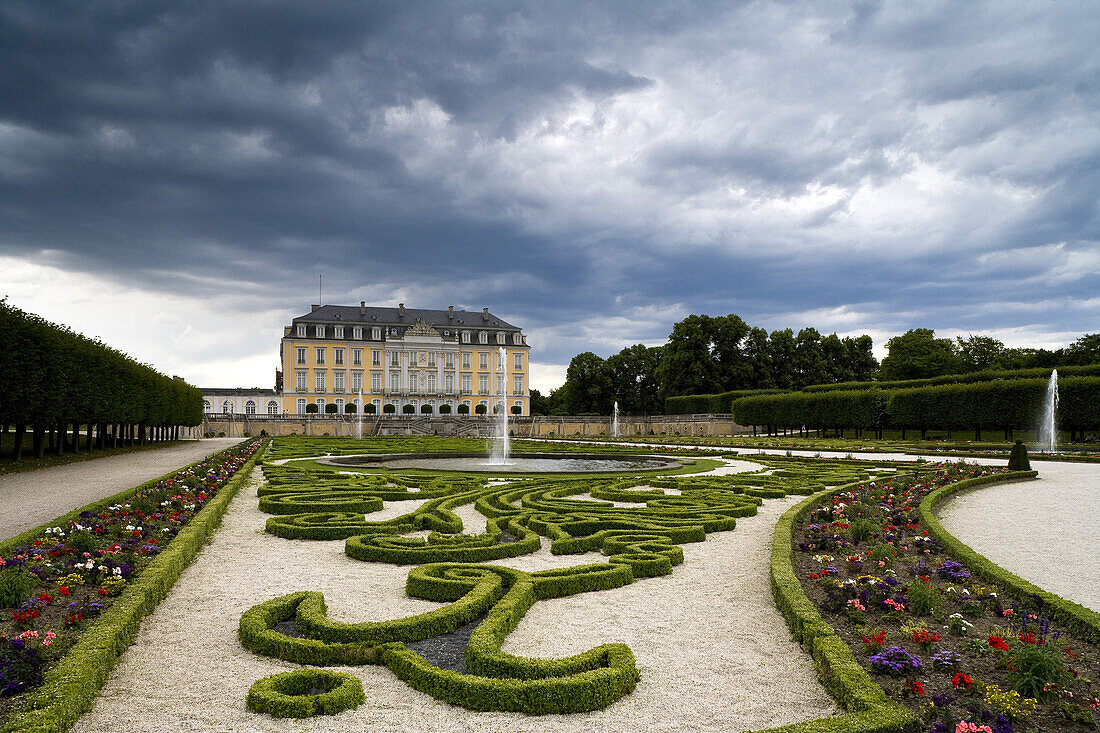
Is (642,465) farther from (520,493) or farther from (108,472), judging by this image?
(108,472)

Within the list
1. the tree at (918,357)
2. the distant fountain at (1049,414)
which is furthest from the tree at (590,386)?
the distant fountain at (1049,414)

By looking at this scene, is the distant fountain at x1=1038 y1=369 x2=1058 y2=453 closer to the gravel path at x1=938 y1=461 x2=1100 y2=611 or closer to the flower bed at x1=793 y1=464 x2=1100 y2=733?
the gravel path at x1=938 y1=461 x2=1100 y2=611

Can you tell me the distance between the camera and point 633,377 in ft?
Result: 254

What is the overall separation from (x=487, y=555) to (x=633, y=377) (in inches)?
2819

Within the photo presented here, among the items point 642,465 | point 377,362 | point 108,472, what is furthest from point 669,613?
point 377,362

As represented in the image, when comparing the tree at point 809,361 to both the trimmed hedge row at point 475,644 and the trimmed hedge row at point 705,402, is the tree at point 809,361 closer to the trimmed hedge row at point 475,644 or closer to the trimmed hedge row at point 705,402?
the trimmed hedge row at point 705,402

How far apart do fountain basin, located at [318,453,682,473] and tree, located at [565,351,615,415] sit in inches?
2084

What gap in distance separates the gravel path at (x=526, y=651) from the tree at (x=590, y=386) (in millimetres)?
68137

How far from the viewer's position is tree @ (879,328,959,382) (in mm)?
57812

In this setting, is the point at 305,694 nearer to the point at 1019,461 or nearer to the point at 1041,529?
the point at 1041,529

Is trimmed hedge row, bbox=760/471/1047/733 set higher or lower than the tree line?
lower

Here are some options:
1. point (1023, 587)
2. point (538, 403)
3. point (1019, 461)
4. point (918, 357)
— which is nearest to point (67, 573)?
point (1023, 587)

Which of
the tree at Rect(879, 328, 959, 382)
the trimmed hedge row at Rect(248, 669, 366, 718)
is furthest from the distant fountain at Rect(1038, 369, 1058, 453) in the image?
the trimmed hedge row at Rect(248, 669, 366, 718)

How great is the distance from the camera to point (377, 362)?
72562 millimetres
